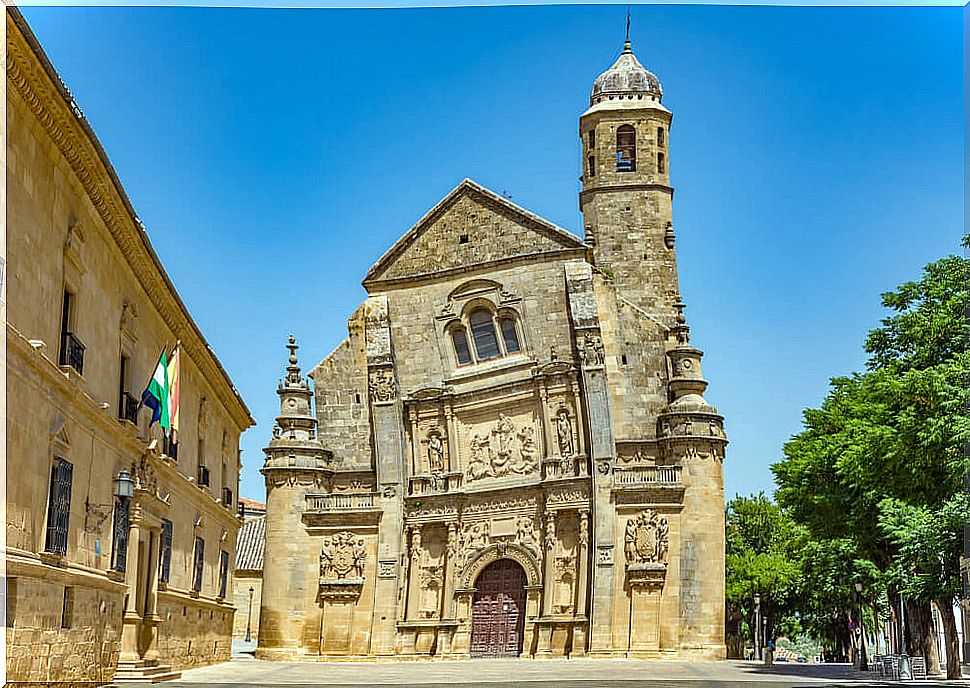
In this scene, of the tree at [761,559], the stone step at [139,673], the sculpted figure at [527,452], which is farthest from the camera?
the tree at [761,559]

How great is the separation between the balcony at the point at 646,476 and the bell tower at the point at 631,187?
7.15m

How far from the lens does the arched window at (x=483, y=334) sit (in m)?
37.6

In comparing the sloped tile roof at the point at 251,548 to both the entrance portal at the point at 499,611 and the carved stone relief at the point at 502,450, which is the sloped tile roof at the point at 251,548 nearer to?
the carved stone relief at the point at 502,450

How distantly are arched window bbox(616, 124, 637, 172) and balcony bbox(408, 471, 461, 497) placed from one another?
474 inches

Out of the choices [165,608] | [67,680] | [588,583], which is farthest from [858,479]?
[67,680]

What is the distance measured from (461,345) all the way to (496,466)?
403cm

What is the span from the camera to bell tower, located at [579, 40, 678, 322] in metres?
40.3

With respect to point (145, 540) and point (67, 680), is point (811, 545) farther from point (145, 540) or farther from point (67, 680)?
point (67, 680)

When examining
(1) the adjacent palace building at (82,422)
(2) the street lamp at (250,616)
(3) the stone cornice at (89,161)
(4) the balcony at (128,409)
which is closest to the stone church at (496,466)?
(1) the adjacent palace building at (82,422)

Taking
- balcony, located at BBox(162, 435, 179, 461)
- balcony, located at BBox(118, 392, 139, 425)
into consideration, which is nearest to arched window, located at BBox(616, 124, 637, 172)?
balcony, located at BBox(162, 435, 179, 461)

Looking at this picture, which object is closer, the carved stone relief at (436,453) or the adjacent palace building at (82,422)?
the adjacent palace building at (82,422)

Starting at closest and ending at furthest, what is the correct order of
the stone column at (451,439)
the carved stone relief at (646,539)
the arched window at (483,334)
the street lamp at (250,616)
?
the carved stone relief at (646,539)
the stone column at (451,439)
the arched window at (483,334)
the street lamp at (250,616)

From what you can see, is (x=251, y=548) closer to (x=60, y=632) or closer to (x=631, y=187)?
(x=631, y=187)

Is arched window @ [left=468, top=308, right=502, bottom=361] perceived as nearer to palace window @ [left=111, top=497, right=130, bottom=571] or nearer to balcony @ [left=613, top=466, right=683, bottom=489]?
balcony @ [left=613, top=466, right=683, bottom=489]
